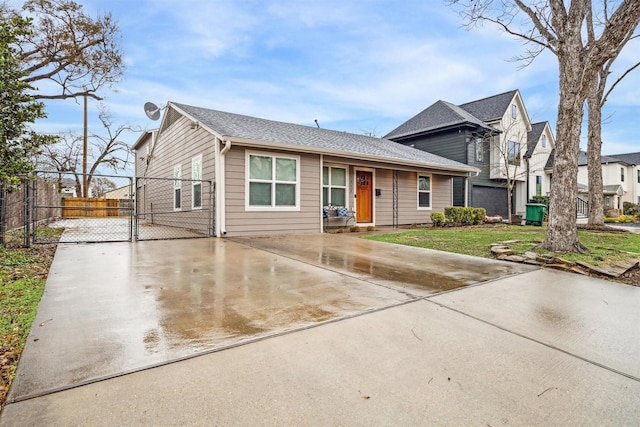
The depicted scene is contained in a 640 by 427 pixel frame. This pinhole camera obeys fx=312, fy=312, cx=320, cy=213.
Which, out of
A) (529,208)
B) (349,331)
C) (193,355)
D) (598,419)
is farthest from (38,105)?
(529,208)

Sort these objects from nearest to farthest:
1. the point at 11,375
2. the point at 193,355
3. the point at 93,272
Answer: the point at 11,375 < the point at 193,355 < the point at 93,272

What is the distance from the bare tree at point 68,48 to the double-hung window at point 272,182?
8.07 meters

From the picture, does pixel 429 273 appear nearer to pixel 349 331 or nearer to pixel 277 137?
pixel 349 331

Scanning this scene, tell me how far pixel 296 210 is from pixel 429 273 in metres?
5.23

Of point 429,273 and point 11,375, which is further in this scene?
point 429,273

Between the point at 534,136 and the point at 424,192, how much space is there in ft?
40.4

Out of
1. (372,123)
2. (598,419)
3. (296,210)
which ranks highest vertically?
(372,123)

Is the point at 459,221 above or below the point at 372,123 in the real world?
below

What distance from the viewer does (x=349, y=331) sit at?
221 cm

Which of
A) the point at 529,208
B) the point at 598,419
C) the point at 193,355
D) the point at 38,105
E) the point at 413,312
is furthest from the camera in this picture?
the point at 529,208

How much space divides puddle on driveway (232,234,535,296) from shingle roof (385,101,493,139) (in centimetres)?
1172

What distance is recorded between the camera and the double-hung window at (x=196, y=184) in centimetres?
880

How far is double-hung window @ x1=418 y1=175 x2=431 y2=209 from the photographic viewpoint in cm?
1239

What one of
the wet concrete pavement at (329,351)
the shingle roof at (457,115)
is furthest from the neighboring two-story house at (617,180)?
the wet concrete pavement at (329,351)
